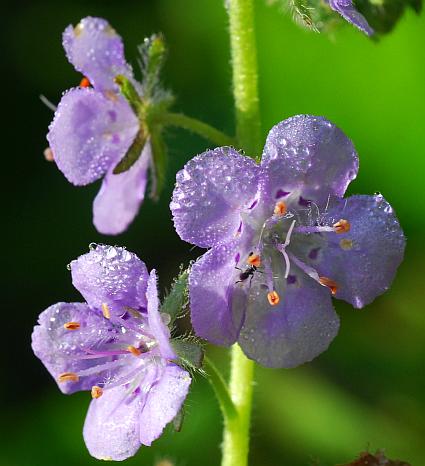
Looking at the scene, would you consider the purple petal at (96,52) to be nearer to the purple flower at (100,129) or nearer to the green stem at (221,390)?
the purple flower at (100,129)

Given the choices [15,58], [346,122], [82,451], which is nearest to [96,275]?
[82,451]

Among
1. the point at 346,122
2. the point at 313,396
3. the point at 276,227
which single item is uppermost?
the point at 276,227

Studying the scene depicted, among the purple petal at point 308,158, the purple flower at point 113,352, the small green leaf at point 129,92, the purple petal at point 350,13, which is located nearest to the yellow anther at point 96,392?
the purple flower at point 113,352

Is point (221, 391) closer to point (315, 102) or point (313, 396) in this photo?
point (313, 396)

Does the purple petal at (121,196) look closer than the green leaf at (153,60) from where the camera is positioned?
No

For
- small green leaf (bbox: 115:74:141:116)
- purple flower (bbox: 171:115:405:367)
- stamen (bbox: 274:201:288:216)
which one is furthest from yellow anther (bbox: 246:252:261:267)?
small green leaf (bbox: 115:74:141:116)

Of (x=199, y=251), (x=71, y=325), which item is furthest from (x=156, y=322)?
(x=199, y=251)
